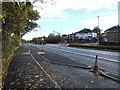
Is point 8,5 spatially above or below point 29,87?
above

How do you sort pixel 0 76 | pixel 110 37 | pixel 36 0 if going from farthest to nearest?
pixel 110 37 → pixel 36 0 → pixel 0 76

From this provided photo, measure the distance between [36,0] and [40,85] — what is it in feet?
23.0

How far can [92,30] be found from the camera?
186750 millimetres

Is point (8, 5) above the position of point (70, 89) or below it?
above

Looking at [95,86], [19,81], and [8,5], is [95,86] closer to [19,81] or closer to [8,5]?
[19,81]

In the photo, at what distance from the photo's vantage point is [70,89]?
1126cm

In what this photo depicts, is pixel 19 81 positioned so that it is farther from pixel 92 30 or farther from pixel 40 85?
pixel 92 30

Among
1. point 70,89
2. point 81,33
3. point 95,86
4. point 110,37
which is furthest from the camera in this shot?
point 81,33

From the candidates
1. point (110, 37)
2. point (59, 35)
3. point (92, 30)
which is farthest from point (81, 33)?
point (110, 37)

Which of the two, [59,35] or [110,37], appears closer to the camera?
[110,37]

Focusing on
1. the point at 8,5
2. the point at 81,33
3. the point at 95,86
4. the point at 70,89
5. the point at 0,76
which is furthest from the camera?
the point at 81,33

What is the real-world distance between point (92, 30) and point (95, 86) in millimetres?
176011

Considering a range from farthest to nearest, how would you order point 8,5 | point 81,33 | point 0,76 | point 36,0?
1. point 81,33
2. point 36,0
3. point 8,5
4. point 0,76

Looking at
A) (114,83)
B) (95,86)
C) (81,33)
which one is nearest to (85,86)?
(95,86)
